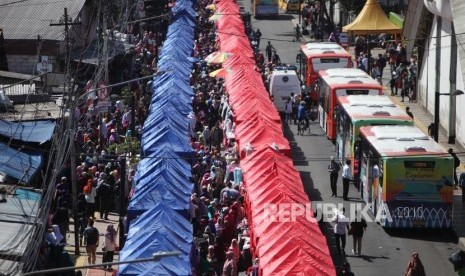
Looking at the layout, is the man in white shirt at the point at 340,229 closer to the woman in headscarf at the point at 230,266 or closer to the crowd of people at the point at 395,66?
the woman in headscarf at the point at 230,266

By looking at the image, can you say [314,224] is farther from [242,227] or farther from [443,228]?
[443,228]

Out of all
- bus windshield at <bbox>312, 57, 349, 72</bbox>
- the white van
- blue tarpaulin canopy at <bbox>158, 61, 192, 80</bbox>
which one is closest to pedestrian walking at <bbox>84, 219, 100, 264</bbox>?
blue tarpaulin canopy at <bbox>158, 61, 192, 80</bbox>

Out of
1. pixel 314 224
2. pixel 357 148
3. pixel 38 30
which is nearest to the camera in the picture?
pixel 314 224

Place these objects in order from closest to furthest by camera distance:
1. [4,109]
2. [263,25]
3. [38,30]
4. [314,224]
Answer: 1. [314,224]
2. [4,109]
3. [38,30]
4. [263,25]

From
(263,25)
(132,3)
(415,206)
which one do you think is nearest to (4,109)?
(415,206)

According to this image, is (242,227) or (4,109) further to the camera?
(4,109)

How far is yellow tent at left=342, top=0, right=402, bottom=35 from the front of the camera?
63.6 metres

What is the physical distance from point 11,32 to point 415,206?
23132mm

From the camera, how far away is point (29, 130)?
3984 centimetres

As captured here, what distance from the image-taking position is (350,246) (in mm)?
34500

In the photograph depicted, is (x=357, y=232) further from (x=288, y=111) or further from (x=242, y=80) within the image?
(x=288, y=111)

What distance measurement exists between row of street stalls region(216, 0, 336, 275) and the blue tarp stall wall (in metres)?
1.57

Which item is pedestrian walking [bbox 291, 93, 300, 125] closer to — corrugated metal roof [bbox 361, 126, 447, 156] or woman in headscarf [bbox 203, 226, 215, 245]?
corrugated metal roof [bbox 361, 126, 447, 156]

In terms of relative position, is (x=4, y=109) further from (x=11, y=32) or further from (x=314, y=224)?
(x=314, y=224)
